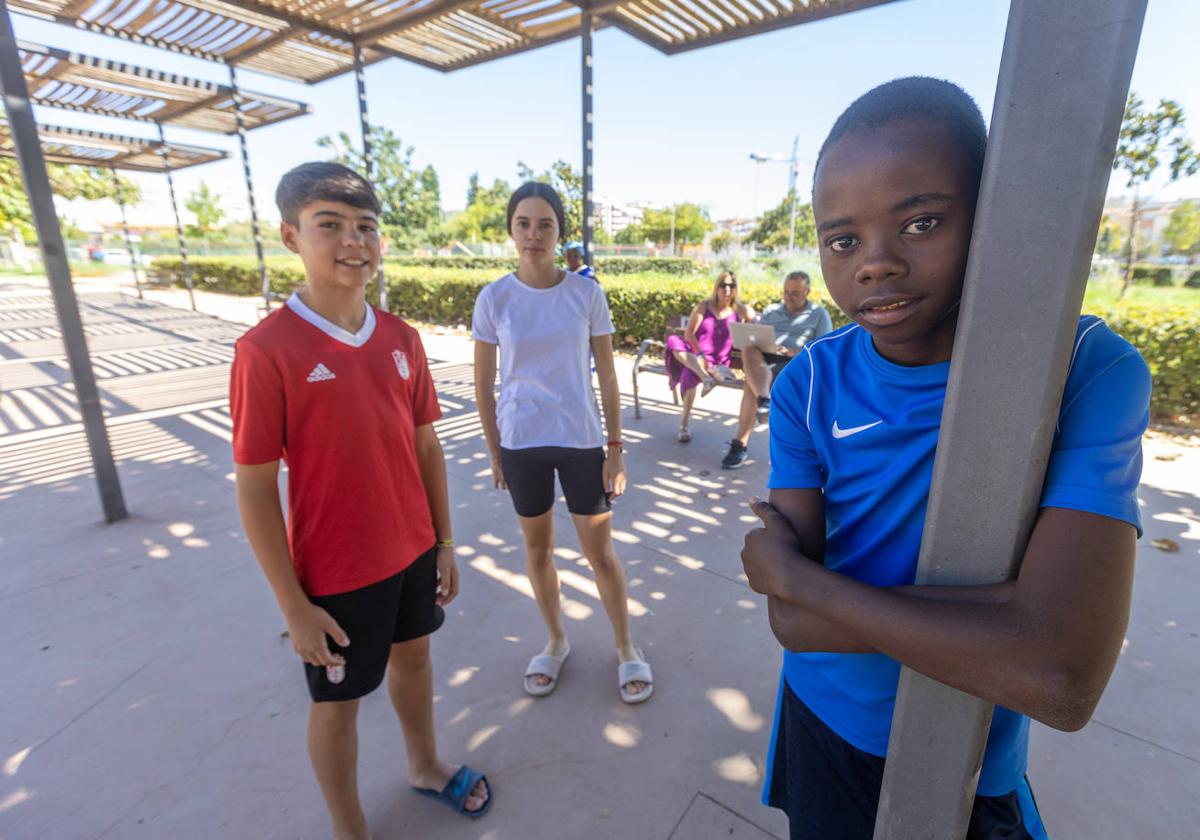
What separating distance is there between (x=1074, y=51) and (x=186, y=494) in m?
5.32

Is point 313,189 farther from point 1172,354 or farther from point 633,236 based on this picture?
point 633,236

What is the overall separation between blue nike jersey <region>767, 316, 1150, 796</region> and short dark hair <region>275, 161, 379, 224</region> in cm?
131

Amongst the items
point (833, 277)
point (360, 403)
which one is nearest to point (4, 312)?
point (360, 403)

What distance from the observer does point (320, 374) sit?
1509 mm

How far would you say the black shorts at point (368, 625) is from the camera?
1.58 m

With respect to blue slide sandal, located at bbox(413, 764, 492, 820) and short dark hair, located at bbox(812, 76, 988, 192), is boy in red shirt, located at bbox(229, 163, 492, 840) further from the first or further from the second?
short dark hair, located at bbox(812, 76, 988, 192)

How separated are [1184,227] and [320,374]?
92.1ft

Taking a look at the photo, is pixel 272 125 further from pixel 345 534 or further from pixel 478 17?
pixel 345 534

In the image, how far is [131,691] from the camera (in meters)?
2.42

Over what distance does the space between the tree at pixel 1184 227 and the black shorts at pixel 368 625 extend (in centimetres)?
2440

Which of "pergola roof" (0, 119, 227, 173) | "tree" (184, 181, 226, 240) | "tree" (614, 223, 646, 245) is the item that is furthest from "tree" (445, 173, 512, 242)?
"pergola roof" (0, 119, 227, 173)

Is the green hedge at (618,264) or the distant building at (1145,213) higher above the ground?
the distant building at (1145,213)

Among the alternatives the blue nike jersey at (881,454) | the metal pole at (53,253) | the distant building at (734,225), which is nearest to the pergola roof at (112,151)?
the metal pole at (53,253)

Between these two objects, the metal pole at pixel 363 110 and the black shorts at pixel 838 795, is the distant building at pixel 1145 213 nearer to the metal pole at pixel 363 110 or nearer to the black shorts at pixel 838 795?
the metal pole at pixel 363 110
